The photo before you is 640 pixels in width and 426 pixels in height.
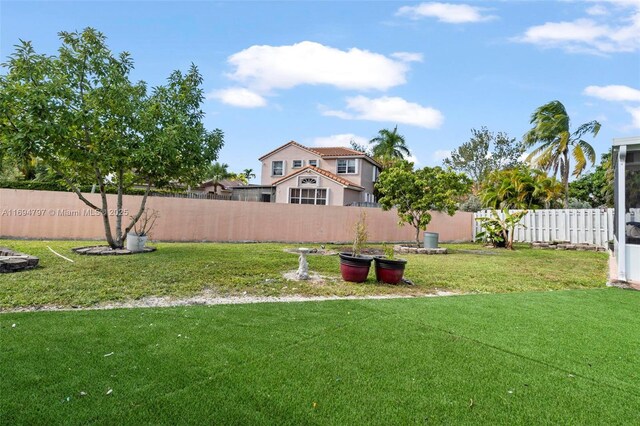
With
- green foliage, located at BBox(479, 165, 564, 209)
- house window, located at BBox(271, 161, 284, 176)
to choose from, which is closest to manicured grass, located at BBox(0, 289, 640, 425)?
green foliage, located at BBox(479, 165, 564, 209)

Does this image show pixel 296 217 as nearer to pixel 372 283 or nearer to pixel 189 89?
pixel 189 89

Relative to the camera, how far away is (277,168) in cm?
2991

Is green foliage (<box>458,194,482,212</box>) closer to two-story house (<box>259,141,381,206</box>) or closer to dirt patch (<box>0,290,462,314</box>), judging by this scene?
two-story house (<box>259,141,381,206</box>)

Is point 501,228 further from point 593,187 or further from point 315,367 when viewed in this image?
point 593,187

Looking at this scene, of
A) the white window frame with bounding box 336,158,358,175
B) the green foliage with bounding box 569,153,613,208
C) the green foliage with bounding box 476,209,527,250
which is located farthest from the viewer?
the white window frame with bounding box 336,158,358,175

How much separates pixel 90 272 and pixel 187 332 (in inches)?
172

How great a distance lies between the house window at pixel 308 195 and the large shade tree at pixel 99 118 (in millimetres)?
14364

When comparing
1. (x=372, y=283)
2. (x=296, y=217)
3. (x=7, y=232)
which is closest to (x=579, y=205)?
(x=296, y=217)

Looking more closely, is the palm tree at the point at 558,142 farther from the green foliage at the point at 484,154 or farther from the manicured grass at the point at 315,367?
the manicured grass at the point at 315,367

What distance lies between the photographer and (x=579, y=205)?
26328mm

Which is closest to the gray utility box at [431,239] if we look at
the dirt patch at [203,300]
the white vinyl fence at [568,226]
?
the white vinyl fence at [568,226]

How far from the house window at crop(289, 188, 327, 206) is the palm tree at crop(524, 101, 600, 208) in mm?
14351

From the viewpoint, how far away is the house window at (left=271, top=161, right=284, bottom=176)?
2977 cm

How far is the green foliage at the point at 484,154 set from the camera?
3703 centimetres
